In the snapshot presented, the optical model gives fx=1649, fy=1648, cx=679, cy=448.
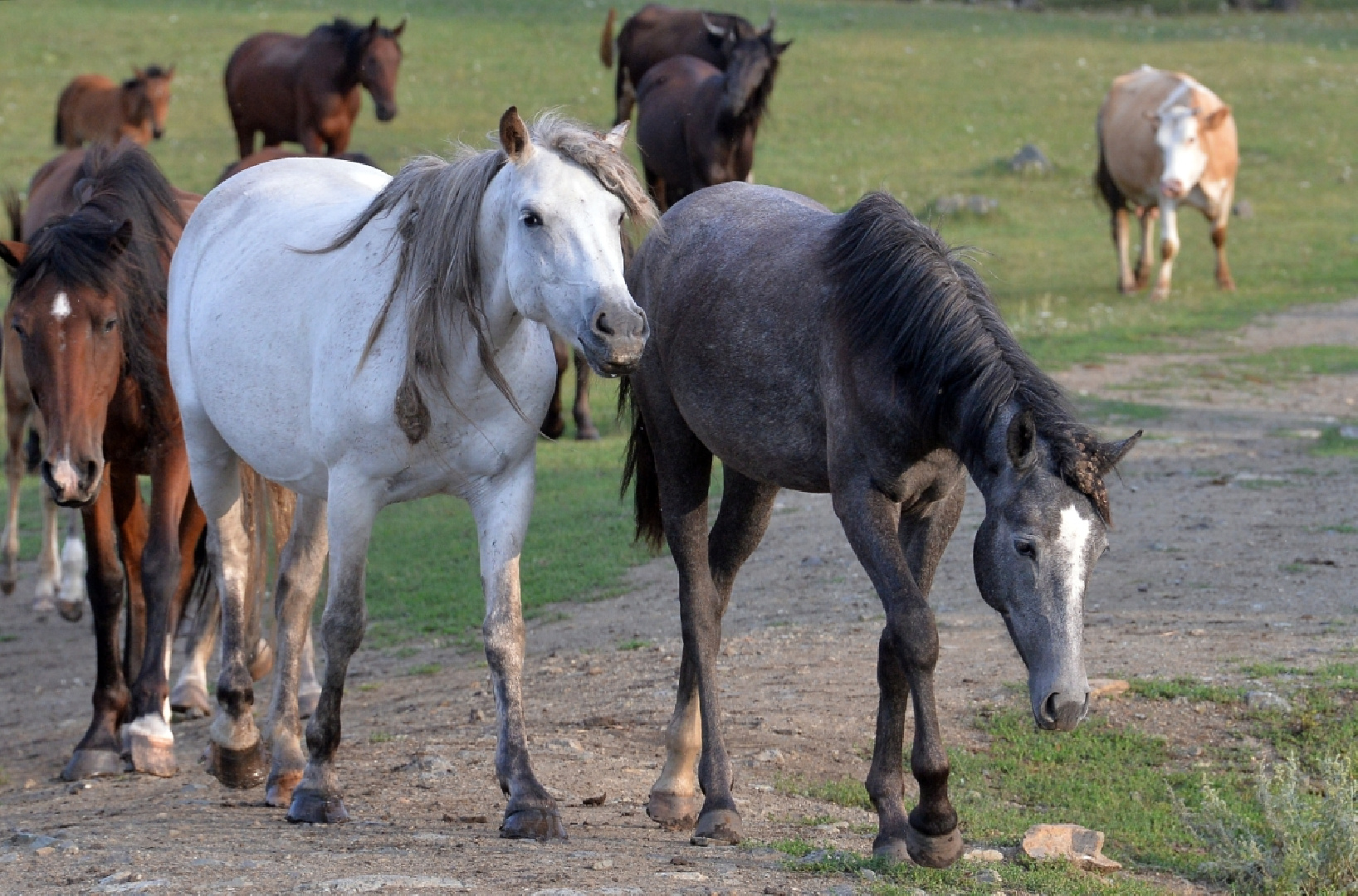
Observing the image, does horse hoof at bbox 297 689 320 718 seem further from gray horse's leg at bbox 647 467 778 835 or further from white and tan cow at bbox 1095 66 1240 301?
white and tan cow at bbox 1095 66 1240 301

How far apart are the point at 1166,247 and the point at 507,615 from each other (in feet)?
42.4

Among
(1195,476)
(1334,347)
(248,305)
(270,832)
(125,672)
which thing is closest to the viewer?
(270,832)

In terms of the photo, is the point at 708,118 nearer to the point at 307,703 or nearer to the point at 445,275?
the point at 307,703

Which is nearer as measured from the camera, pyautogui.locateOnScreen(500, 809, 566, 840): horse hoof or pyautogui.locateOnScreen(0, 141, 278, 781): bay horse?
pyautogui.locateOnScreen(500, 809, 566, 840): horse hoof

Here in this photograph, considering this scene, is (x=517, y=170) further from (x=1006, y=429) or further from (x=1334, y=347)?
(x=1334, y=347)

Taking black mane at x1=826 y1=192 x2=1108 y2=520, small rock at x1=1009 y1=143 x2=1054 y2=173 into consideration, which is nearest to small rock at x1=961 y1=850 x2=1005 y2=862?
black mane at x1=826 y1=192 x2=1108 y2=520

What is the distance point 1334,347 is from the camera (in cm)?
1364

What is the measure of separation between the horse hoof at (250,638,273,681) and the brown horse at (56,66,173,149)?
13462mm

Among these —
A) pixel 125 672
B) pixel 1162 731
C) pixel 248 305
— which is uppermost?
pixel 248 305

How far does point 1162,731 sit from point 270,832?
119 inches

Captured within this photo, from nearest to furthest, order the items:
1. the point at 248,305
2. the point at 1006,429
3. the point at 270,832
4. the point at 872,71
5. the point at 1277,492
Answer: the point at 1006,429, the point at 270,832, the point at 248,305, the point at 1277,492, the point at 872,71

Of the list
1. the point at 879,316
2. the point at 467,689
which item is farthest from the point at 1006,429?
the point at 467,689

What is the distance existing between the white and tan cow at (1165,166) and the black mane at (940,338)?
1232 cm

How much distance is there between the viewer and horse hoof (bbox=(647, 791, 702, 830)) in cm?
492
